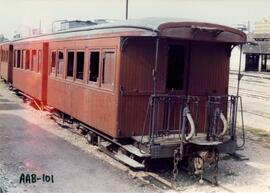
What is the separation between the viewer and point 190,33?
8539 mm

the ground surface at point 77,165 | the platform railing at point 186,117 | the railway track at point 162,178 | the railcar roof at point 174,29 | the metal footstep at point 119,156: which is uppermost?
the railcar roof at point 174,29

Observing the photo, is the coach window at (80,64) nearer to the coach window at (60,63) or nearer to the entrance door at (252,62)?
the coach window at (60,63)

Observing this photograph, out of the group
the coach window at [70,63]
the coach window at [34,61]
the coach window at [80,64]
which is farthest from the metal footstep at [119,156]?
the coach window at [34,61]

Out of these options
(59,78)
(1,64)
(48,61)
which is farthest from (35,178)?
(1,64)

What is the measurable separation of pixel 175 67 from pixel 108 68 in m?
1.44

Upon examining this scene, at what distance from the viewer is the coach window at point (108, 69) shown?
9.34m

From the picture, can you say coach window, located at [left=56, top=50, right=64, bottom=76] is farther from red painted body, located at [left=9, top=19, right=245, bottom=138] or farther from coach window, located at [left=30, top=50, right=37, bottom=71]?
coach window, located at [left=30, top=50, right=37, bottom=71]

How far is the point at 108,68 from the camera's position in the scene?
376 inches

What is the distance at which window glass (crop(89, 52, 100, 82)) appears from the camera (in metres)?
10.3

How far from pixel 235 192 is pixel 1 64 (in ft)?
81.7

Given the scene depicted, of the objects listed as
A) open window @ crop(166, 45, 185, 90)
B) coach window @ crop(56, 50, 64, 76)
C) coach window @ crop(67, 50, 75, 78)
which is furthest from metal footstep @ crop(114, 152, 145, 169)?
coach window @ crop(56, 50, 64, 76)

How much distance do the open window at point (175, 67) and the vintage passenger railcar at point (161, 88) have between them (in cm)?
2

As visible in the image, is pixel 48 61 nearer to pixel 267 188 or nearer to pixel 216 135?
pixel 216 135

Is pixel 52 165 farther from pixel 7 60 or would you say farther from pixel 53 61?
pixel 7 60
